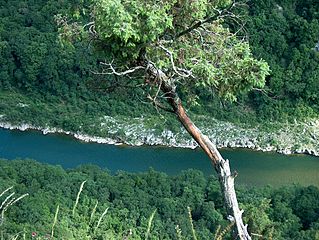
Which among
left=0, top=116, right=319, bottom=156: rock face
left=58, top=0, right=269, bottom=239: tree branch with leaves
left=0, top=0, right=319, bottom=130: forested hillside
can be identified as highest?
left=0, top=0, right=319, bottom=130: forested hillside

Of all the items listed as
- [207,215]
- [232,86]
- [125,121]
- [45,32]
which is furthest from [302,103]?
[232,86]

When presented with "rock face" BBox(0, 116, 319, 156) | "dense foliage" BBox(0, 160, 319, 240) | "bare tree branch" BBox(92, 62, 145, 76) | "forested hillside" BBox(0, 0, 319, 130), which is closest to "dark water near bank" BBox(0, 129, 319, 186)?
"rock face" BBox(0, 116, 319, 156)

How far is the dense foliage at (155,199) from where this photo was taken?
12438mm

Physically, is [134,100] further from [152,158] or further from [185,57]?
[185,57]

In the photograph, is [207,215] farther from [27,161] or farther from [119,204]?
[27,161]

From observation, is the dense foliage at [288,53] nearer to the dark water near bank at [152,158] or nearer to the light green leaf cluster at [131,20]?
the dark water near bank at [152,158]

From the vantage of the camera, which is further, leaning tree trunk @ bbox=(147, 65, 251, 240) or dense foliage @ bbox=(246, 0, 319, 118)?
dense foliage @ bbox=(246, 0, 319, 118)

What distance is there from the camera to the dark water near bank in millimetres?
22508

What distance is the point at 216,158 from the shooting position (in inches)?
160

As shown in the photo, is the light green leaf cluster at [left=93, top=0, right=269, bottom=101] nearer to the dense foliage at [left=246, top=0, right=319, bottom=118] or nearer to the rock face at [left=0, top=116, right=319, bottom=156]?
the rock face at [left=0, top=116, right=319, bottom=156]

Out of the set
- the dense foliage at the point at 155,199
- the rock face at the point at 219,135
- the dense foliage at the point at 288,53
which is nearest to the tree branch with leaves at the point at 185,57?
the dense foliage at the point at 155,199

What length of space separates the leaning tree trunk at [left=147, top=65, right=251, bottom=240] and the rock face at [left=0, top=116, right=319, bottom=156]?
20858 mm

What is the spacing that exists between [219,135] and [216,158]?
2151 cm

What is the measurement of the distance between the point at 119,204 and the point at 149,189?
2.05 metres
